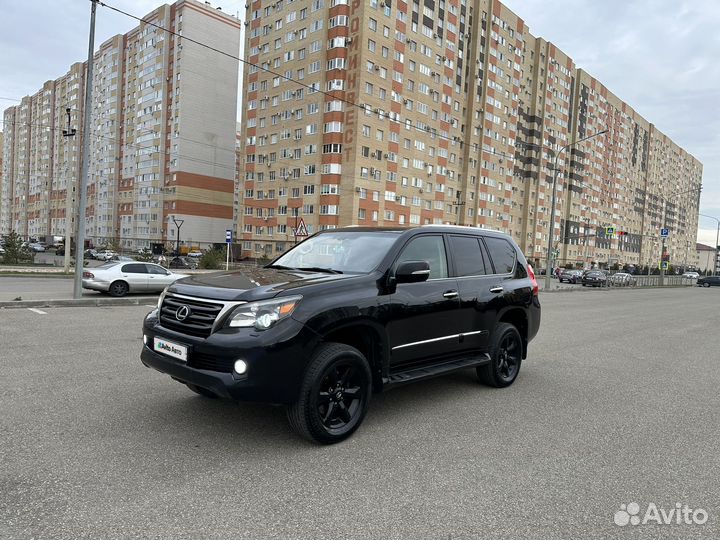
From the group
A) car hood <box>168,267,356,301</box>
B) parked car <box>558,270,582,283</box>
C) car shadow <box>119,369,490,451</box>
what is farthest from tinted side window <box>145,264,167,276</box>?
parked car <box>558,270,582,283</box>

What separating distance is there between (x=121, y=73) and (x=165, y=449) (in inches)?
3894

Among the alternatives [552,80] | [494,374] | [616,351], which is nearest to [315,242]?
[494,374]

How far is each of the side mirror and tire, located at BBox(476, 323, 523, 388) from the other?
168 cm

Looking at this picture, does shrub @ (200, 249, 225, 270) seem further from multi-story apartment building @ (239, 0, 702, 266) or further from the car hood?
the car hood

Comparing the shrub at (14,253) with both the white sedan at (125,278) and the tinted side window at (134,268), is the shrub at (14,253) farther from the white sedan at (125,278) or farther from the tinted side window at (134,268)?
the tinted side window at (134,268)

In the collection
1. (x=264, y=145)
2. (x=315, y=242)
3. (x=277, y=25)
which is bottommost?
(x=315, y=242)

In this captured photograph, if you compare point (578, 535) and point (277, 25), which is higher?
point (277, 25)

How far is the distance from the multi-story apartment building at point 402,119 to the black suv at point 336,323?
40.0 meters

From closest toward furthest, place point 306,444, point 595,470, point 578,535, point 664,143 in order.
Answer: point 578,535 < point 595,470 < point 306,444 < point 664,143

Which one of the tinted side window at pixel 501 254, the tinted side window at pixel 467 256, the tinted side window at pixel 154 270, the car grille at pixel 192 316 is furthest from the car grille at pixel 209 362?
the tinted side window at pixel 154 270

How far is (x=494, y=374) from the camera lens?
5531 mm

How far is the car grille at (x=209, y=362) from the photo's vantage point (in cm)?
346

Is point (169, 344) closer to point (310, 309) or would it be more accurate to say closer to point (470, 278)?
point (310, 309)

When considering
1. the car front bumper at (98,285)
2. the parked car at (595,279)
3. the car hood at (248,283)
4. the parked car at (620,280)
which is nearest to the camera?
the car hood at (248,283)
